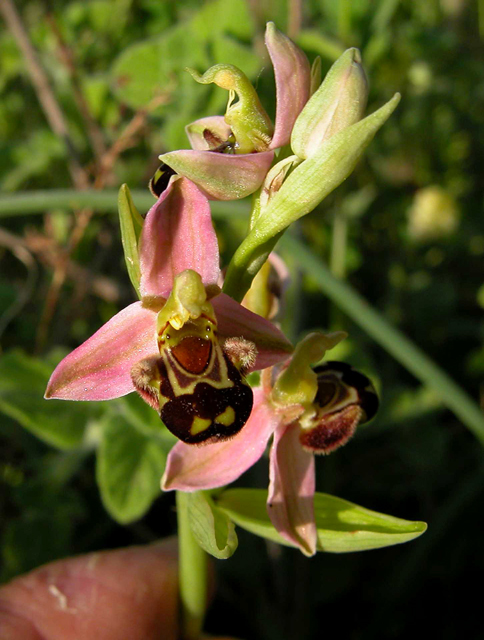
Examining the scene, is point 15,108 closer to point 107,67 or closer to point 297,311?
point 107,67

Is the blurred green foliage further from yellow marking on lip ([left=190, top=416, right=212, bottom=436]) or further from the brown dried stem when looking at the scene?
yellow marking on lip ([left=190, top=416, right=212, bottom=436])

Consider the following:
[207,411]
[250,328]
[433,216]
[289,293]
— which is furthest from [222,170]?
[433,216]

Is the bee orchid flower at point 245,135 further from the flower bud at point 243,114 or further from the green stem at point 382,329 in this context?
the green stem at point 382,329

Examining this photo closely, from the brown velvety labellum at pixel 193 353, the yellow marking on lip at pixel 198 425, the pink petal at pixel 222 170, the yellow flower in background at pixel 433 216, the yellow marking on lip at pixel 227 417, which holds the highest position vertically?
the yellow flower in background at pixel 433 216

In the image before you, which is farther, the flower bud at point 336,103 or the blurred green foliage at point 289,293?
the blurred green foliage at point 289,293

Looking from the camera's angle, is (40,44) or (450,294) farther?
(40,44)

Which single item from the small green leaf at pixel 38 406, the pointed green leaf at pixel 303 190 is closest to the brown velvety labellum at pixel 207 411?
the pointed green leaf at pixel 303 190

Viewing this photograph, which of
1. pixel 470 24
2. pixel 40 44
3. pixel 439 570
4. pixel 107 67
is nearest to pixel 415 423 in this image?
pixel 439 570
